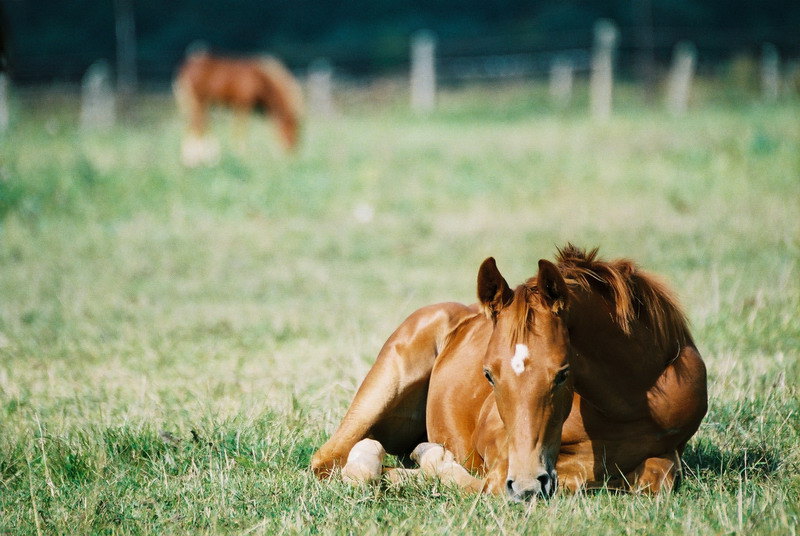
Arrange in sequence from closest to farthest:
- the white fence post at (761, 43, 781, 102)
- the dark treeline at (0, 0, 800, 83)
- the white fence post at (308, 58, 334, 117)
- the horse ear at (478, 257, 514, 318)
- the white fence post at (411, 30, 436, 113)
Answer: the horse ear at (478, 257, 514, 318) < the white fence post at (761, 43, 781, 102) < the white fence post at (411, 30, 436, 113) < the white fence post at (308, 58, 334, 117) < the dark treeline at (0, 0, 800, 83)

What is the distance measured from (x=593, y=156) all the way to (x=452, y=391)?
9.71 meters

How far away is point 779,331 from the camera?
19.0 ft

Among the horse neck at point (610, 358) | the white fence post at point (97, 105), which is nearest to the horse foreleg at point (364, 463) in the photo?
the horse neck at point (610, 358)

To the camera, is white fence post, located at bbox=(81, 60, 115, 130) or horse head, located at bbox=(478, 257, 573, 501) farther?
white fence post, located at bbox=(81, 60, 115, 130)

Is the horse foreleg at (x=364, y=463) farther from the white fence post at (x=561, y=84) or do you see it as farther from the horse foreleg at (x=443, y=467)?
the white fence post at (x=561, y=84)

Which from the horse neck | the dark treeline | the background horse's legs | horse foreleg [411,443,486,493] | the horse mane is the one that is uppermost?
the dark treeline

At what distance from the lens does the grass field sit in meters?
3.44

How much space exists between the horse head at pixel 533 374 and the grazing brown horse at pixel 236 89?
14709 millimetres

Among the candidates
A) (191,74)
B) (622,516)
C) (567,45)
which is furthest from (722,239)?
(567,45)

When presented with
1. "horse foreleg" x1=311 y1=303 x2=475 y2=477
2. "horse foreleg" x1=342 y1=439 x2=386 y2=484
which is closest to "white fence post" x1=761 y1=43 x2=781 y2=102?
"horse foreleg" x1=311 y1=303 x2=475 y2=477

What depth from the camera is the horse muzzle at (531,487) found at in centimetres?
292

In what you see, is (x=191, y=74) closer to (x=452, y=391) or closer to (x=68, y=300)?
(x=68, y=300)

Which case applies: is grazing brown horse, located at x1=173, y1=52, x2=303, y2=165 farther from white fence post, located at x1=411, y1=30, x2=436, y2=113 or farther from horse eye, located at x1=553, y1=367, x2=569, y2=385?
horse eye, located at x1=553, y1=367, x2=569, y2=385

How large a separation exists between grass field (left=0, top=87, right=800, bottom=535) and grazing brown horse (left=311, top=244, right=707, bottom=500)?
18 centimetres
